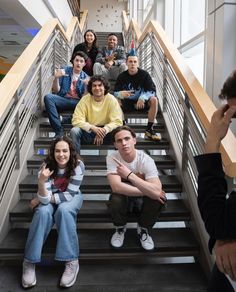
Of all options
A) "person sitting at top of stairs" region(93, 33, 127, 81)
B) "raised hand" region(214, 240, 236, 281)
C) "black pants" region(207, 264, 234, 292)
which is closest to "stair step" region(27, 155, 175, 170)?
"black pants" region(207, 264, 234, 292)

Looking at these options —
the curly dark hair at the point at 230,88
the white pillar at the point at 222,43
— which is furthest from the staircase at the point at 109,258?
the curly dark hair at the point at 230,88

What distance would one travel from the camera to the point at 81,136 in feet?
10.6

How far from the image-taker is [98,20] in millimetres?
15648

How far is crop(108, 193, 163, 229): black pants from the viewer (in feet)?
7.35

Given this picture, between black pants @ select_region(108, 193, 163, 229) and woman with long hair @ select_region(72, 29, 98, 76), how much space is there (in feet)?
11.5

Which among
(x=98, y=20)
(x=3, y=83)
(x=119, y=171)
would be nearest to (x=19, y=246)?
(x=119, y=171)

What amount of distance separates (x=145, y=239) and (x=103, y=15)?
49.9ft

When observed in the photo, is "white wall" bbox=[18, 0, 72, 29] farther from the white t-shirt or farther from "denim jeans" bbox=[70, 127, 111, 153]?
the white t-shirt

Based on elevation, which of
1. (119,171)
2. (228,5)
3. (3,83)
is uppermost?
(228,5)

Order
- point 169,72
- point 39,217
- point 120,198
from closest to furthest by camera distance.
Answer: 1. point 39,217
2. point 120,198
3. point 169,72

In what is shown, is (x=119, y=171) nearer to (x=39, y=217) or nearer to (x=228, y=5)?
(x=39, y=217)

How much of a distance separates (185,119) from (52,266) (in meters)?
1.58

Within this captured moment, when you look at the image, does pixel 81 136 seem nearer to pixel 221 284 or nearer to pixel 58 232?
pixel 58 232

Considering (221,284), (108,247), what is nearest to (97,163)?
(108,247)
